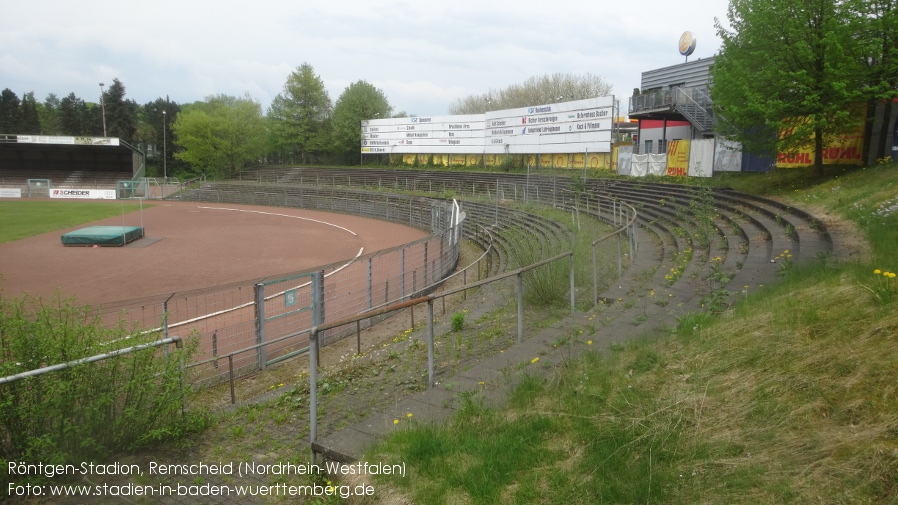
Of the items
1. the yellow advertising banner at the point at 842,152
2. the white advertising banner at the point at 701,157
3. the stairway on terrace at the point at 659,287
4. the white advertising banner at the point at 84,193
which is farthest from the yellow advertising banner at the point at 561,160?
the white advertising banner at the point at 84,193

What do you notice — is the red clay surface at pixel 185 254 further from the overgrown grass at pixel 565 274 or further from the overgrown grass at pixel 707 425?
the overgrown grass at pixel 707 425

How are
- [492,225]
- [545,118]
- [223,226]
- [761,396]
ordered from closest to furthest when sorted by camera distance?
1. [761,396]
2. [492,225]
3. [223,226]
4. [545,118]

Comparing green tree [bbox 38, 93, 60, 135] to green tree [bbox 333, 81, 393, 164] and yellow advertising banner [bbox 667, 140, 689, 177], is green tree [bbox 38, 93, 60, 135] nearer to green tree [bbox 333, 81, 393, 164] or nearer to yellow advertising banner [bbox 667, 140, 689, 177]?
green tree [bbox 333, 81, 393, 164]

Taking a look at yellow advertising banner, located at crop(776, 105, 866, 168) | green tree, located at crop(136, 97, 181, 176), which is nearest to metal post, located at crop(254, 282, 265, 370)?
yellow advertising banner, located at crop(776, 105, 866, 168)

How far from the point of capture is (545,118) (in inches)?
1580

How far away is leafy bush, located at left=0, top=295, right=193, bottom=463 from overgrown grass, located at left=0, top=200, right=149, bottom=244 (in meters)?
29.4

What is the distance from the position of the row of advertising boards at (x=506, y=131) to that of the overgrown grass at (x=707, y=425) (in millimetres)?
30173

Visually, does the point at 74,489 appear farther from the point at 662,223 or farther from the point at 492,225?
the point at 492,225

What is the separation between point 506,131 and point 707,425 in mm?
42162

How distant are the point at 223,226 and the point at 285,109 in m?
38.5

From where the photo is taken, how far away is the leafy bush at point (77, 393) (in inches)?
182

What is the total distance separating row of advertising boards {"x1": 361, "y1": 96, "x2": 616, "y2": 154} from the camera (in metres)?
35.5

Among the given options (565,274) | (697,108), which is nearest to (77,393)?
(565,274)

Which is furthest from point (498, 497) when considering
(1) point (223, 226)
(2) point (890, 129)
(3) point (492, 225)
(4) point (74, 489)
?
(1) point (223, 226)
